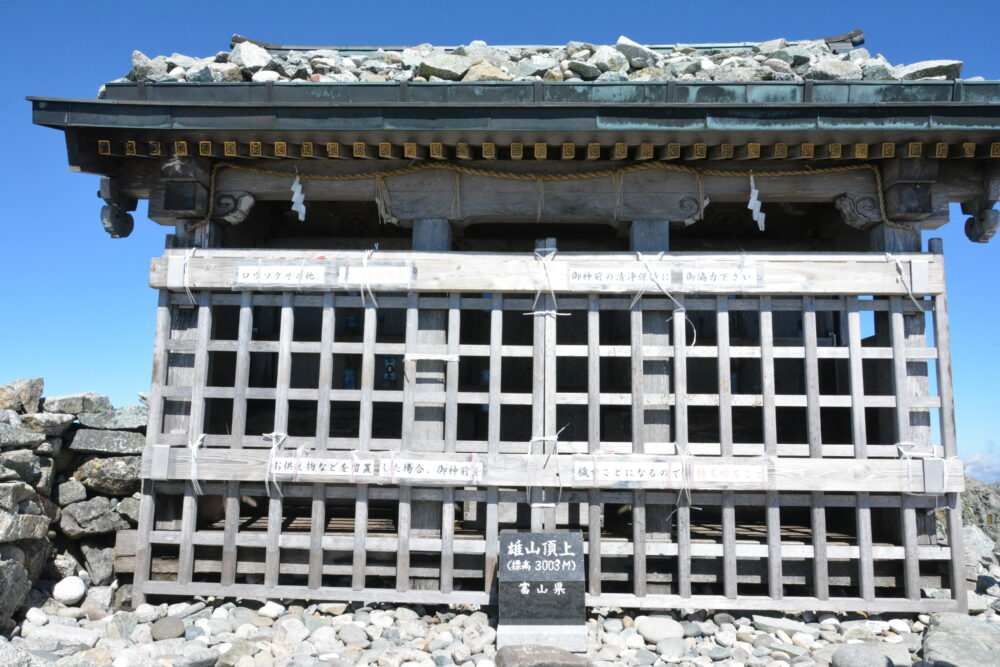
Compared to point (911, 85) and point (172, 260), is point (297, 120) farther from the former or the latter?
point (911, 85)

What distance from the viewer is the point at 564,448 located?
219 inches

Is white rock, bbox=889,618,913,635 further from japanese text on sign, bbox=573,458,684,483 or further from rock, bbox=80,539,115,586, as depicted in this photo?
rock, bbox=80,539,115,586

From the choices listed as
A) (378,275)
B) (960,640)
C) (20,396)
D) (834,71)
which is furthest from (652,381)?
(20,396)

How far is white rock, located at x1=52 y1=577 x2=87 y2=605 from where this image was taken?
18.3 feet

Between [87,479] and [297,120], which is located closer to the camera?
[297,120]

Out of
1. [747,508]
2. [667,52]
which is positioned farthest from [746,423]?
[667,52]

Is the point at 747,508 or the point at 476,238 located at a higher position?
the point at 476,238

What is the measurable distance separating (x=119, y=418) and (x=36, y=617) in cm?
178

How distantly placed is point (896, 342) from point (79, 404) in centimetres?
744

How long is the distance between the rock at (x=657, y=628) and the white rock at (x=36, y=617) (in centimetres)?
474

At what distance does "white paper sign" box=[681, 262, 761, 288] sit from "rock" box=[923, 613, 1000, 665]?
296cm

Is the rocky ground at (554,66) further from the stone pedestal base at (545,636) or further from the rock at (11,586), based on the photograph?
the stone pedestal base at (545,636)

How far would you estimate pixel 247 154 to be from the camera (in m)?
5.84

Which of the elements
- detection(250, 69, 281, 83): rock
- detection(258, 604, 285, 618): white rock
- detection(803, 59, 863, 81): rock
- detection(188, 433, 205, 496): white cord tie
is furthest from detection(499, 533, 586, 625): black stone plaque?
detection(250, 69, 281, 83): rock
